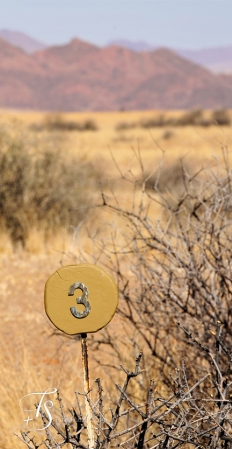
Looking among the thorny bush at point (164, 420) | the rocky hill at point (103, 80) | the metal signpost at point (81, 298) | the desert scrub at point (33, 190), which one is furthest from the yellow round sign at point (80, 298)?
the rocky hill at point (103, 80)

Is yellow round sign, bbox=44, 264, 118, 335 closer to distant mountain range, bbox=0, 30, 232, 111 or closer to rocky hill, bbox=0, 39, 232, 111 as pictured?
rocky hill, bbox=0, 39, 232, 111

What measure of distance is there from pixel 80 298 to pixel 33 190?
25.7ft

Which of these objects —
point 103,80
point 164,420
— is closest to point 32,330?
point 164,420

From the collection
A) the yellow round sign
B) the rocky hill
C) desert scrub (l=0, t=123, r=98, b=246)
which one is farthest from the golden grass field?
the rocky hill

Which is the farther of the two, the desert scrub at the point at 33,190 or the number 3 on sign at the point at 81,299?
the desert scrub at the point at 33,190

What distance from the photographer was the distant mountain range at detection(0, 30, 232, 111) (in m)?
156

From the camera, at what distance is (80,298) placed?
2299 millimetres

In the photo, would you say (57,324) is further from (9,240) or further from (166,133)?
(166,133)

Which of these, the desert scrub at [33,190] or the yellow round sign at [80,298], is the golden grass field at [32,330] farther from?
the yellow round sign at [80,298]

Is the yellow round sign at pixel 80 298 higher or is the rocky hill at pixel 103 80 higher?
the rocky hill at pixel 103 80

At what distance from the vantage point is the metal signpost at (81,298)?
2.29 meters

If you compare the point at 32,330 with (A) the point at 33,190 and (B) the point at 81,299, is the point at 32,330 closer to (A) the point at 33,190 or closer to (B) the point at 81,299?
(B) the point at 81,299

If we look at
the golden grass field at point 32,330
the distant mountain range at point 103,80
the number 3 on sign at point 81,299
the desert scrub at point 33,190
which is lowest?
the golden grass field at point 32,330

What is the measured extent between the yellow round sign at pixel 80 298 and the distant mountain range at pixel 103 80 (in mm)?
144479
